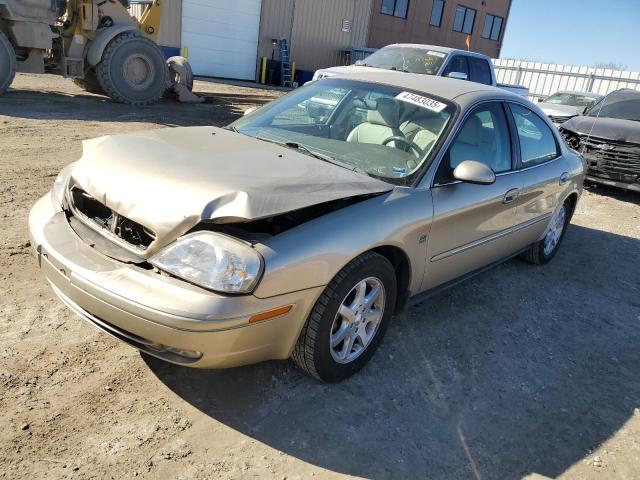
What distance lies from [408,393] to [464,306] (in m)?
1.36

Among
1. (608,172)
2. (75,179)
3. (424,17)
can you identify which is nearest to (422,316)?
(75,179)

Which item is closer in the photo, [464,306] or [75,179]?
[75,179]

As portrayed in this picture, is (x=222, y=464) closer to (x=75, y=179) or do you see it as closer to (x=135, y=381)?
(x=135, y=381)

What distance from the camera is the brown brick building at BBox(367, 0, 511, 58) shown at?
28.6 meters

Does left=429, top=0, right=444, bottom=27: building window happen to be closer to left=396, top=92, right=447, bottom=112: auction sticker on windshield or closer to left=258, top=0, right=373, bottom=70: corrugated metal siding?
left=258, top=0, right=373, bottom=70: corrugated metal siding

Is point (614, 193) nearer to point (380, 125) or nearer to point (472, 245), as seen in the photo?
point (472, 245)

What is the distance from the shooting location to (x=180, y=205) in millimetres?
2510

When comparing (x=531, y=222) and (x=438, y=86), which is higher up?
(x=438, y=86)

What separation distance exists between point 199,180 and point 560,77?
73.4 feet

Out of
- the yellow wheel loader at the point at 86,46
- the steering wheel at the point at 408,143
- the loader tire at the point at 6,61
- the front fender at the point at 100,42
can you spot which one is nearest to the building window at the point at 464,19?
the yellow wheel loader at the point at 86,46

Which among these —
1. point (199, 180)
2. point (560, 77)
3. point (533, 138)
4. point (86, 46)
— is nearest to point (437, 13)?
point (560, 77)

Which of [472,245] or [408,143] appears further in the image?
[472,245]

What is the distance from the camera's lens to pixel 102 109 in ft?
36.8

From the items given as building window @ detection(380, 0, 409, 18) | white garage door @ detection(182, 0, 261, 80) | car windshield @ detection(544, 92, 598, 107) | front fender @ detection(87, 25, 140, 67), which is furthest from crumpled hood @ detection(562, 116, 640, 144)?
building window @ detection(380, 0, 409, 18)
